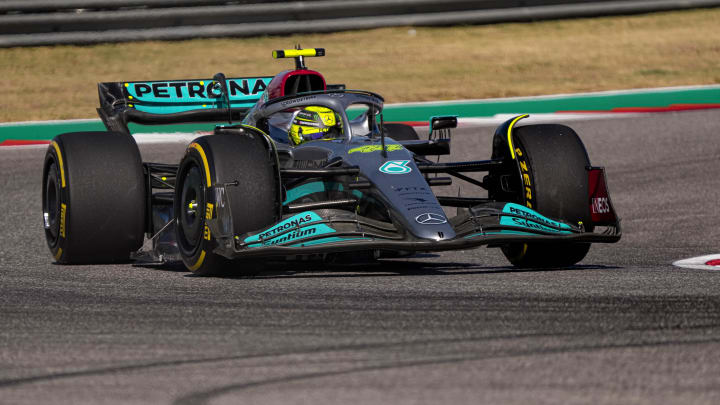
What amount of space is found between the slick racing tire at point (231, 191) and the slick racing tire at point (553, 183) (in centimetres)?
169

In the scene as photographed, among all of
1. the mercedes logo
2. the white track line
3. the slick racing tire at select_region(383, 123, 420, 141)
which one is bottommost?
the white track line

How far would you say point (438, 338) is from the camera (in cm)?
544

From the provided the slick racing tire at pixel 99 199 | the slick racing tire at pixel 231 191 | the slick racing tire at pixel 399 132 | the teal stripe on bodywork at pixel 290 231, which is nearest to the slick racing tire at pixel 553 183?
the teal stripe on bodywork at pixel 290 231

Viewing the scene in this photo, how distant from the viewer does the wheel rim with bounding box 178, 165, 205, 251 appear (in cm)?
808

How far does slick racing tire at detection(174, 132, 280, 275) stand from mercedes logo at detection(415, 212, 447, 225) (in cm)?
94

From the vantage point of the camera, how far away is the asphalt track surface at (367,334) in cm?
451

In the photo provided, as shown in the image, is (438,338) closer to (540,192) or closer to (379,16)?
(540,192)

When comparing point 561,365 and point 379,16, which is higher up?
point 379,16

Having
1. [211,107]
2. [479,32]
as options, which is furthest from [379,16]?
[211,107]

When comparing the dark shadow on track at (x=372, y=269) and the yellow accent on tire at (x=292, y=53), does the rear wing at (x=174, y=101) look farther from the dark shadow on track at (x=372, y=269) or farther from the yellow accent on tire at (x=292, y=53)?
the dark shadow on track at (x=372, y=269)

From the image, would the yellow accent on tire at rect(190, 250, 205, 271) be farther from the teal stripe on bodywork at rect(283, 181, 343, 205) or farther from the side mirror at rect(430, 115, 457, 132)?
the side mirror at rect(430, 115, 457, 132)

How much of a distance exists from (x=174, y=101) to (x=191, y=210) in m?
2.63

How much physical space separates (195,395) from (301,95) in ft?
15.8

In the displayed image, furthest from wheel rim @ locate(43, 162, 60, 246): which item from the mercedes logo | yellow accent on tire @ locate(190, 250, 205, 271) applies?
the mercedes logo
